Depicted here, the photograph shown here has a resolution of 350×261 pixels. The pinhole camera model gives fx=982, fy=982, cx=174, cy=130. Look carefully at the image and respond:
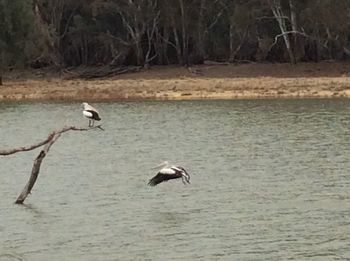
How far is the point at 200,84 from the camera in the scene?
182ft

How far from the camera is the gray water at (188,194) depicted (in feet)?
50.4

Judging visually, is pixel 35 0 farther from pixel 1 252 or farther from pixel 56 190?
pixel 1 252

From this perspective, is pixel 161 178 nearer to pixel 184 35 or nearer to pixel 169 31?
pixel 184 35

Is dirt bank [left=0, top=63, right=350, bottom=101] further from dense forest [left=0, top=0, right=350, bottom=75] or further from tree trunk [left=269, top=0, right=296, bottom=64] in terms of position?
dense forest [left=0, top=0, right=350, bottom=75]

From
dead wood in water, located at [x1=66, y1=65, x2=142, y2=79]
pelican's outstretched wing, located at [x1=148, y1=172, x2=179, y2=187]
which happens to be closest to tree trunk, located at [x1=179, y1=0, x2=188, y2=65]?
dead wood in water, located at [x1=66, y1=65, x2=142, y2=79]

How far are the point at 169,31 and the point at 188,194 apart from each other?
5199 cm

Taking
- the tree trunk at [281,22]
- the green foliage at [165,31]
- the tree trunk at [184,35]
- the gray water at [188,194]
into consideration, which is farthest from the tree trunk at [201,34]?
the gray water at [188,194]

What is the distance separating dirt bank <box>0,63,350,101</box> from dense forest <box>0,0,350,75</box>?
2262 mm

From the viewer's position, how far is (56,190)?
2120 centimetres

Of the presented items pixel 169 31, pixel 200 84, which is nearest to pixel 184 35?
pixel 169 31

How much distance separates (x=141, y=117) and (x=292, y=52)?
2662 cm

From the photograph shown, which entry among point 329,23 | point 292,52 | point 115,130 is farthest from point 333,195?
point 292,52

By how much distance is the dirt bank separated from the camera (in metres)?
51.8

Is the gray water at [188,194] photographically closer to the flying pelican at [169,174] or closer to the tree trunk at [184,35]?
the flying pelican at [169,174]
